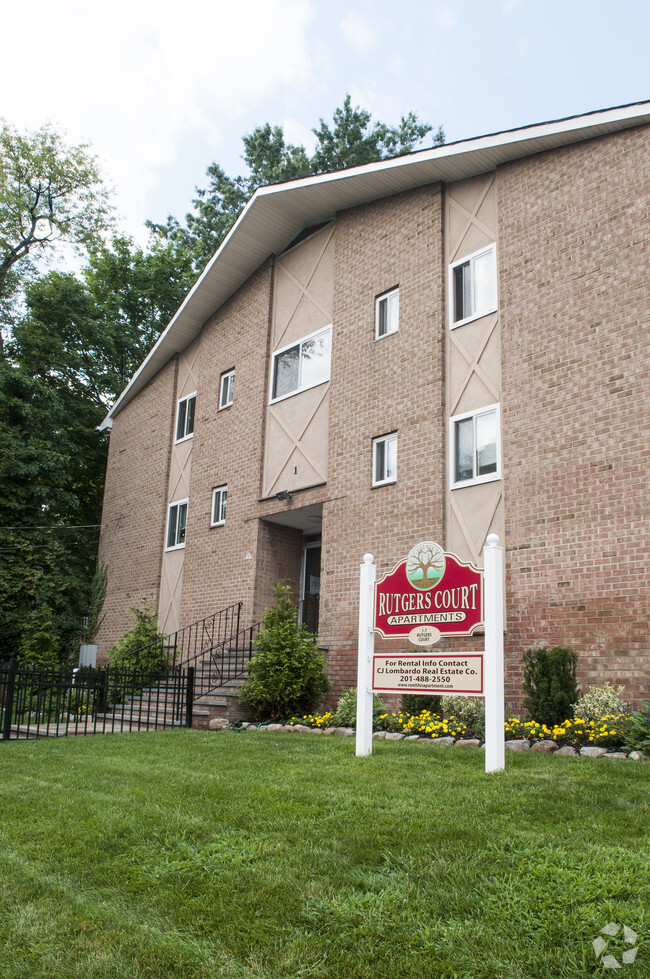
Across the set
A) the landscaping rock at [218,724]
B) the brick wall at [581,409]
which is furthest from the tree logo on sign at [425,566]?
the landscaping rock at [218,724]

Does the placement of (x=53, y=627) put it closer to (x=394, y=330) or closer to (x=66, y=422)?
(x=66, y=422)

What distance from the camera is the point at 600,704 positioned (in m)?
9.30

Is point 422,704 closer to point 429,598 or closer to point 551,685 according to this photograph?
point 551,685

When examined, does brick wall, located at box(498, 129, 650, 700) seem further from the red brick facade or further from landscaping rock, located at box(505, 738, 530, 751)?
landscaping rock, located at box(505, 738, 530, 751)

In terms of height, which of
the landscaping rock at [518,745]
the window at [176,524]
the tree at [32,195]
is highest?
the tree at [32,195]

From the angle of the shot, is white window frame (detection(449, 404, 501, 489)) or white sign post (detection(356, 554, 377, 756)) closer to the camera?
white sign post (detection(356, 554, 377, 756))

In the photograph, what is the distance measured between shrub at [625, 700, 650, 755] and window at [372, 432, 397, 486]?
20.8ft

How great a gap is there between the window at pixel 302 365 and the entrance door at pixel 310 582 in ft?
A: 11.5

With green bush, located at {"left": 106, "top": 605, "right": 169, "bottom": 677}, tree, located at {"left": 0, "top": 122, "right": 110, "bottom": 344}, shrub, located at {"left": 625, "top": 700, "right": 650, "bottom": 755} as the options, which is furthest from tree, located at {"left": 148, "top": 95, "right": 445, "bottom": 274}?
shrub, located at {"left": 625, "top": 700, "right": 650, "bottom": 755}

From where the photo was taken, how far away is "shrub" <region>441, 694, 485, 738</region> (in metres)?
9.72

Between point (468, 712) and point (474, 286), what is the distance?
728cm

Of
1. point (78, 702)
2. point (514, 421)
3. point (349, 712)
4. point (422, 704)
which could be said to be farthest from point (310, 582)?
point (514, 421)

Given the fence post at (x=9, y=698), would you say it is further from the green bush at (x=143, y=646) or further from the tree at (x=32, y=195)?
the tree at (x=32, y=195)

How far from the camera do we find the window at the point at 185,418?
20.2 m
